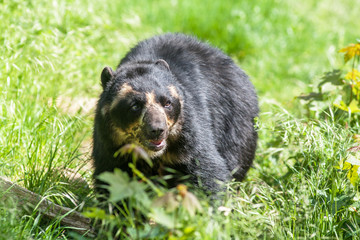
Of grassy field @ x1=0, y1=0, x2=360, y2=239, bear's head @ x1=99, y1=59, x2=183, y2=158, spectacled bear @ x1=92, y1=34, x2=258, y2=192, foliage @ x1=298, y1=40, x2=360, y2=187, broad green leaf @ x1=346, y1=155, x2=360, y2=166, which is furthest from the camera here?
foliage @ x1=298, y1=40, x2=360, y2=187

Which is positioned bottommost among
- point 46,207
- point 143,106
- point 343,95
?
point 46,207

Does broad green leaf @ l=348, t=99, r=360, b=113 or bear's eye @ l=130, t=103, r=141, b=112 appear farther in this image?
broad green leaf @ l=348, t=99, r=360, b=113

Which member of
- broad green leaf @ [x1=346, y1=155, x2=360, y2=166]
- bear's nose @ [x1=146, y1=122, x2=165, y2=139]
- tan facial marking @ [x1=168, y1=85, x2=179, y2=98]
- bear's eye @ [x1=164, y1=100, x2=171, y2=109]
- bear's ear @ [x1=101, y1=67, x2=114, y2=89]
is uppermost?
bear's ear @ [x1=101, y1=67, x2=114, y2=89]

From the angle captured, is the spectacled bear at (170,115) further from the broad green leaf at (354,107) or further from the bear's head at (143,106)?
the broad green leaf at (354,107)

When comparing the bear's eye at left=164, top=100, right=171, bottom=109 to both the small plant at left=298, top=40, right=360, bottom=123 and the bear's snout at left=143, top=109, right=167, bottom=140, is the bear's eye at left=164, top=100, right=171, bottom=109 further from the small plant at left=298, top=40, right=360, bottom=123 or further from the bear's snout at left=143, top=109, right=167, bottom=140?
the small plant at left=298, top=40, right=360, bottom=123

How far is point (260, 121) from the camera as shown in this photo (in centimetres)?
514

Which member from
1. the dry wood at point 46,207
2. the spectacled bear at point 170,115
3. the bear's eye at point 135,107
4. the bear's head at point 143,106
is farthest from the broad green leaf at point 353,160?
the dry wood at point 46,207

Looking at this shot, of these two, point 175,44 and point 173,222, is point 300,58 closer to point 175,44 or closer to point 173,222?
point 175,44

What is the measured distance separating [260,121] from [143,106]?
131 centimetres

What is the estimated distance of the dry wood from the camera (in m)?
4.29

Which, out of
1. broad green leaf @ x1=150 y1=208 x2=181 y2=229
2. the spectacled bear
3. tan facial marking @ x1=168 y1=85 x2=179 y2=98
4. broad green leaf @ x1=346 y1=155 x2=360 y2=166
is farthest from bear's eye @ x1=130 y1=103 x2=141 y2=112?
broad green leaf @ x1=346 y1=155 x2=360 y2=166

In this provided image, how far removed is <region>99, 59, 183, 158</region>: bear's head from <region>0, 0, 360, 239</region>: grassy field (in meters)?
0.60

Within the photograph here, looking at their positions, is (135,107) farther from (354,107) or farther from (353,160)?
(354,107)

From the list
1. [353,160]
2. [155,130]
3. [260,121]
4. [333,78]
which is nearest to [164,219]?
[155,130]
